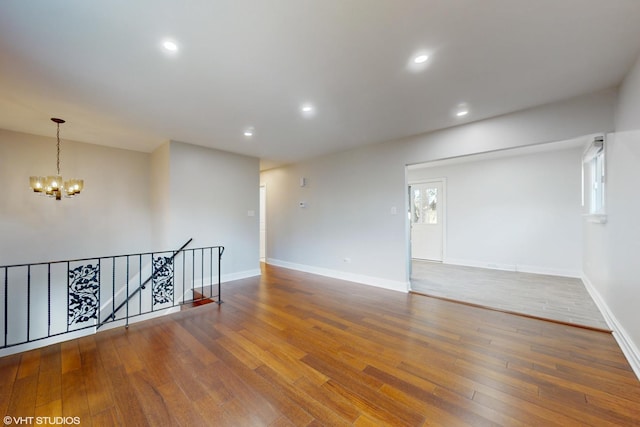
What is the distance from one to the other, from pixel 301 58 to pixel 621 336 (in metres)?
3.95

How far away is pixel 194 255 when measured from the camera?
15.3 feet

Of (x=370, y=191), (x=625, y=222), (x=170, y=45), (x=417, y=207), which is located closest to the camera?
(x=170, y=45)

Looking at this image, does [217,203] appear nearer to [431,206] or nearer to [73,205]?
[73,205]

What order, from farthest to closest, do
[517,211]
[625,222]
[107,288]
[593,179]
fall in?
[517,211] → [107,288] → [593,179] → [625,222]

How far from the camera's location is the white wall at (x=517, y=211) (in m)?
5.08

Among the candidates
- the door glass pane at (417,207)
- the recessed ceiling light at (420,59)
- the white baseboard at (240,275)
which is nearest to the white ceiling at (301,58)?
the recessed ceiling light at (420,59)

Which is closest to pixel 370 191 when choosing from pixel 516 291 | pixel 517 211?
pixel 516 291

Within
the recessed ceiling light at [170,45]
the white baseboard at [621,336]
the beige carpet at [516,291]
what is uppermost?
the recessed ceiling light at [170,45]

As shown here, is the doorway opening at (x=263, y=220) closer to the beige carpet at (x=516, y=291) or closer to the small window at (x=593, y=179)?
the beige carpet at (x=516, y=291)

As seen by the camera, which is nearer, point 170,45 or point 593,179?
point 170,45

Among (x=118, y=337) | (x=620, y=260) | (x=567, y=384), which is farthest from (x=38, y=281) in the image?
(x=620, y=260)

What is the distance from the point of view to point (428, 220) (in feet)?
23.1

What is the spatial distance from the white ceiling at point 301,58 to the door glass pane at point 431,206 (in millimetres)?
3655

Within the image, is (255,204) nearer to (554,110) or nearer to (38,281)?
(38,281)
